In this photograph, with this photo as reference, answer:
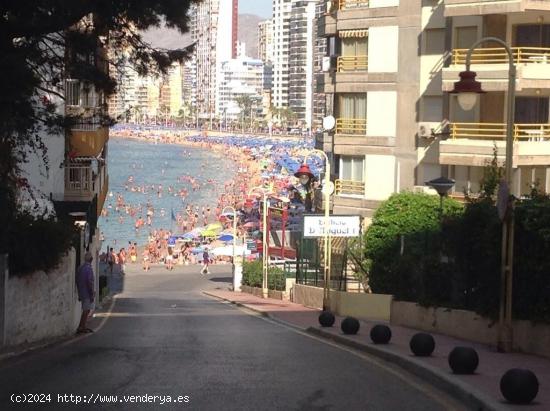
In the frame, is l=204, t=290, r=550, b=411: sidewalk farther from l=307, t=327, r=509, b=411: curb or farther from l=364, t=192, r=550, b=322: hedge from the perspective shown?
l=364, t=192, r=550, b=322: hedge

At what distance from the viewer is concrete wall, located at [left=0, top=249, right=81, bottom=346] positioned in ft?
64.3

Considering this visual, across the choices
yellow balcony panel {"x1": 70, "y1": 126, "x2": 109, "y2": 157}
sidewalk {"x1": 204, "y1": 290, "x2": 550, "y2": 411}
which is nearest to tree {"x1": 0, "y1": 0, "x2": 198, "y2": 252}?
sidewalk {"x1": 204, "y1": 290, "x2": 550, "y2": 411}

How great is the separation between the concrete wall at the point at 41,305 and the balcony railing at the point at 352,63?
18.1m

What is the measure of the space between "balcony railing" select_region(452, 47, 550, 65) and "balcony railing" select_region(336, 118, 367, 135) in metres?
6.71

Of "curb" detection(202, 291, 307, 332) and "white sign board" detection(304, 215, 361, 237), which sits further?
"white sign board" detection(304, 215, 361, 237)

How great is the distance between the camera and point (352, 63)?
4106 centimetres

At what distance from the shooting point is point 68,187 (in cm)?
3784

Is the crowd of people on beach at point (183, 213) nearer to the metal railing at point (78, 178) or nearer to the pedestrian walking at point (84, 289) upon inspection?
the metal railing at point (78, 178)

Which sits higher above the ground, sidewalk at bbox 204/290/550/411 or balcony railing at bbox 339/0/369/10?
balcony railing at bbox 339/0/369/10

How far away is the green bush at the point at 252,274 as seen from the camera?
5200 centimetres

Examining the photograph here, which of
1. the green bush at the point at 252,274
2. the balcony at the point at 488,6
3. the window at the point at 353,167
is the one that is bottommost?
the green bush at the point at 252,274

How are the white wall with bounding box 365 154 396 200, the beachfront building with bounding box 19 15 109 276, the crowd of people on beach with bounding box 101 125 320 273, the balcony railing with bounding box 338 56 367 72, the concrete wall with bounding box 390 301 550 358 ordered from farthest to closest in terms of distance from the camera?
the crowd of people on beach with bounding box 101 125 320 273, the balcony railing with bounding box 338 56 367 72, the white wall with bounding box 365 154 396 200, the beachfront building with bounding box 19 15 109 276, the concrete wall with bounding box 390 301 550 358

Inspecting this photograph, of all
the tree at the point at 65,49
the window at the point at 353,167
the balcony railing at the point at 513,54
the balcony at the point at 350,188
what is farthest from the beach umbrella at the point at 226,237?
the tree at the point at 65,49

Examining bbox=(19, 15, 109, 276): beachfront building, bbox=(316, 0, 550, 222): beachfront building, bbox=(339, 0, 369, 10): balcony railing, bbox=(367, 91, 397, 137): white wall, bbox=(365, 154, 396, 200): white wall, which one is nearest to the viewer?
bbox=(19, 15, 109, 276): beachfront building
